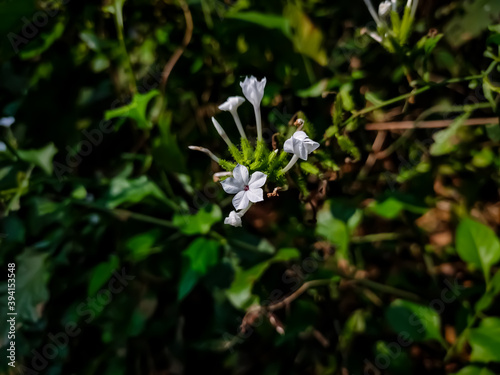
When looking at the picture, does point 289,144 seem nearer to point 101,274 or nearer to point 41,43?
point 101,274

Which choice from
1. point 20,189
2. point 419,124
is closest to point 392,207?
point 419,124

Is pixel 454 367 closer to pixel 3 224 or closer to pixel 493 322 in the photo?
pixel 493 322

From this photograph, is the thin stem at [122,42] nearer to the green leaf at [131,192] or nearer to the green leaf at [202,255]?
the green leaf at [131,192]

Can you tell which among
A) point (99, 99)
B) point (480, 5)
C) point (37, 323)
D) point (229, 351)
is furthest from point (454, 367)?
point (99, 99)

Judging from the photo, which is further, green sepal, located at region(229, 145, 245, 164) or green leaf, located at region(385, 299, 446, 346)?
green leaf, located at region(385, 299, 446, 346)

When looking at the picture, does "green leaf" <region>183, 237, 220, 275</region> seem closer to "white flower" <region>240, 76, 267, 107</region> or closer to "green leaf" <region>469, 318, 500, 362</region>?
"white flower" <region>240, 76, 267, 107</region>

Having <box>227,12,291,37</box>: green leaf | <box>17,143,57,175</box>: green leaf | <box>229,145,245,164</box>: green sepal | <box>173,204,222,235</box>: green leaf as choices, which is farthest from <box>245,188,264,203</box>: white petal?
<box>17,143,57,175</box>: green leaf
